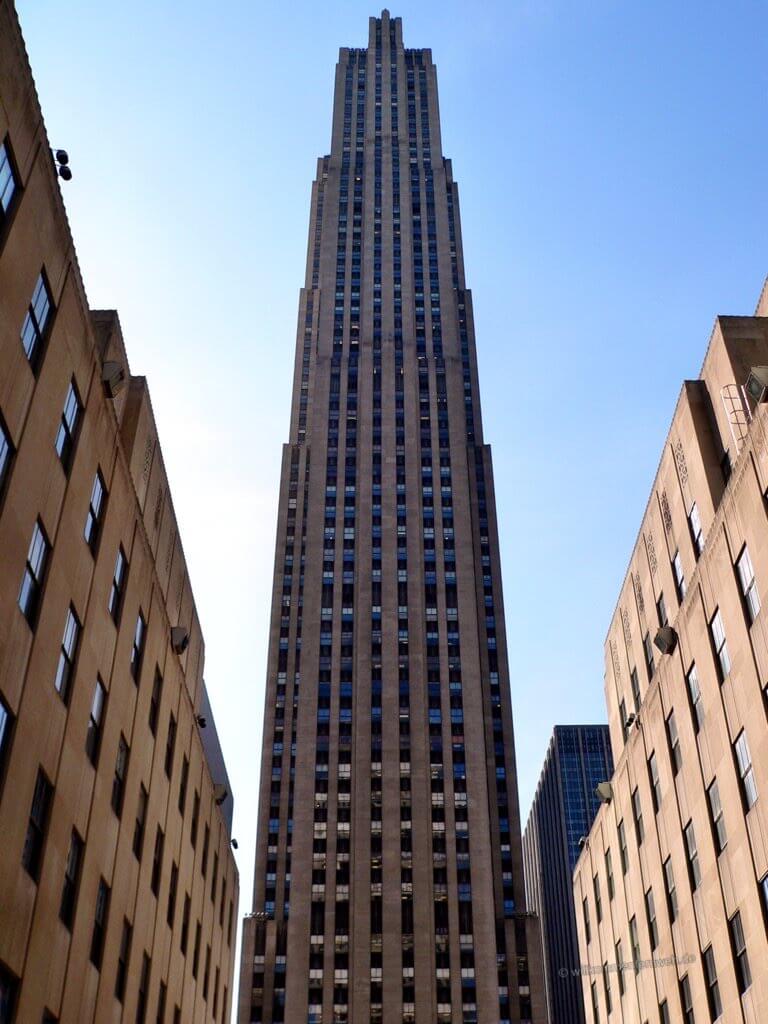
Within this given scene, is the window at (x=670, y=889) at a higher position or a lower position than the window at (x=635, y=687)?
lower

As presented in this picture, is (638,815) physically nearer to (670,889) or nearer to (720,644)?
(670,889)

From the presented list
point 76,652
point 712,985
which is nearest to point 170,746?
point 76,652

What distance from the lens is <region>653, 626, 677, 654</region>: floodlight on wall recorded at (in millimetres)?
38906

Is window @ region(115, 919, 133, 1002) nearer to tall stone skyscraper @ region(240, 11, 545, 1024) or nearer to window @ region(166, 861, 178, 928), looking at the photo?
window @ region(166, 861, 178, 928)

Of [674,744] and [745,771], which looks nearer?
[745,771]

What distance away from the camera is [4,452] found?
76.9ft

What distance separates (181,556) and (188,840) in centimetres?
1155

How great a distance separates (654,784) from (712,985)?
8.46m

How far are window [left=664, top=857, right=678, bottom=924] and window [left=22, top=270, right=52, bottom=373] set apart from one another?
92.8ft

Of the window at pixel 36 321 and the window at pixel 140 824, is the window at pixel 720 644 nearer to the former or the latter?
the window at pixel 140 824

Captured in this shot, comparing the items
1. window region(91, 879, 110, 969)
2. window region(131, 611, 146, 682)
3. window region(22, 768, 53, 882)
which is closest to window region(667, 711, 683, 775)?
window region(131, 611, 146, 682)

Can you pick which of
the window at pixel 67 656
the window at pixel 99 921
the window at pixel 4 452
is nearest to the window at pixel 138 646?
the window at pixel 67 656

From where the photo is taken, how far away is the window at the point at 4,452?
2323 cm

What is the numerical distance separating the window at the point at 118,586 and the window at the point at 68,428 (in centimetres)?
552
